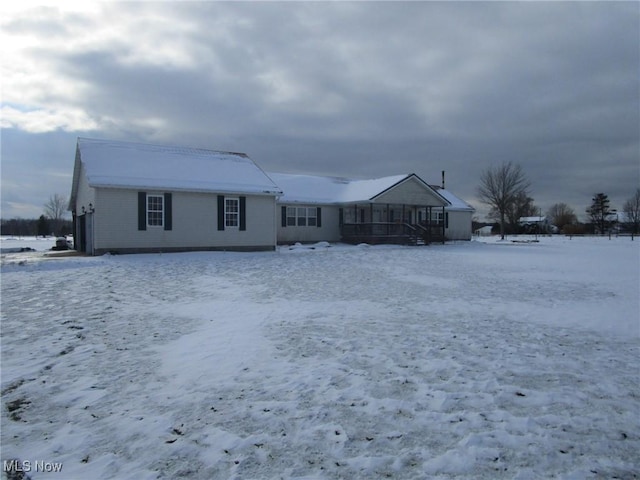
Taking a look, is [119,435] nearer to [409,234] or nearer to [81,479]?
[81,479]

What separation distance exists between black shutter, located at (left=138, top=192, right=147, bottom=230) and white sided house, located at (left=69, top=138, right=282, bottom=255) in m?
0.04

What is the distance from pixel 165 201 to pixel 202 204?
178cm

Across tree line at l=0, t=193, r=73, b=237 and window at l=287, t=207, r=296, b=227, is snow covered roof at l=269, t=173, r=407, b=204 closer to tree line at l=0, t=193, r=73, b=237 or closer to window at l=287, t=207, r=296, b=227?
window at l=287, t=207, r=296, b=227

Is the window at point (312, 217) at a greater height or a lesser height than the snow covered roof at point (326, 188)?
lesser

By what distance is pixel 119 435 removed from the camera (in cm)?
352

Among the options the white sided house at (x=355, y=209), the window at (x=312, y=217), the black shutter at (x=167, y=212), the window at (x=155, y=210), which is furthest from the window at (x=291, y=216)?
the window at (x=155, y=210)

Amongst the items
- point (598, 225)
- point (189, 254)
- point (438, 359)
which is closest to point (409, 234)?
point (189, 254)

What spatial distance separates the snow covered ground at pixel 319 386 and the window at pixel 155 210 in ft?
33.5

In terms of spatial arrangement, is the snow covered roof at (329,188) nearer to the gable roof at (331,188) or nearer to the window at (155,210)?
the gable roof at (331,188)

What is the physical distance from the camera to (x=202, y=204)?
20891mm

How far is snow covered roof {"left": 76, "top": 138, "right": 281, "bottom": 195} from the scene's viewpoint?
765 inches

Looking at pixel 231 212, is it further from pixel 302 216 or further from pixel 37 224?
pixel 37 224

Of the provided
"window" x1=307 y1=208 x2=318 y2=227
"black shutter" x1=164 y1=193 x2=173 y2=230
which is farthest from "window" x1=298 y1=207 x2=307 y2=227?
"black shutter" x1=164 y1=193 x2=173 y2=230

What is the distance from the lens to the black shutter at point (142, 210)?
19312mm
